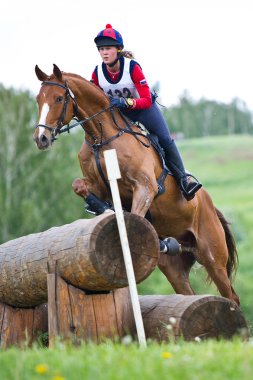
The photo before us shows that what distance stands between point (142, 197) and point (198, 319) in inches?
57.6

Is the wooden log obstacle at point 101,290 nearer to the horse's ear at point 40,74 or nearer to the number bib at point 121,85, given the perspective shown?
the horse's ear at point 40,74

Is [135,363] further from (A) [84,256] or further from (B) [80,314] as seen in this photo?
(B) [80,314]

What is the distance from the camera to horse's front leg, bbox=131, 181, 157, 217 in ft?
27.0

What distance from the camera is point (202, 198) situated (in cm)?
1023

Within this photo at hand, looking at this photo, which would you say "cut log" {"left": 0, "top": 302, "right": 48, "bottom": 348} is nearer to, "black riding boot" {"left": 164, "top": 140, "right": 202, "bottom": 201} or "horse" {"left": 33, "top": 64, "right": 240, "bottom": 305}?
"horse" {"left": 33, "top": 64, "right": 240, "bottom": 305}

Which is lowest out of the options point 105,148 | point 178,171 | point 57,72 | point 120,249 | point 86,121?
point 120,249

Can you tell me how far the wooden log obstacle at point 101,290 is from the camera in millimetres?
7156

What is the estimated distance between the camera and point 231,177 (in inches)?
3408

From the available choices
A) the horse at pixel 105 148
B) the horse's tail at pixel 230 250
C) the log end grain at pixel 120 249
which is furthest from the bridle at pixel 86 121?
the horse's tail at pixel 230 250

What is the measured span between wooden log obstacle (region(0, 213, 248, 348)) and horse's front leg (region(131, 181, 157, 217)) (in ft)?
2.59

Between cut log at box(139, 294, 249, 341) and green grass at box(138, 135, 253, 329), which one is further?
green grass at box(138, 135, 253, 329)

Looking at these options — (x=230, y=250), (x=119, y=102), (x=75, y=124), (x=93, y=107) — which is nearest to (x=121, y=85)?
(x=119, y=102)

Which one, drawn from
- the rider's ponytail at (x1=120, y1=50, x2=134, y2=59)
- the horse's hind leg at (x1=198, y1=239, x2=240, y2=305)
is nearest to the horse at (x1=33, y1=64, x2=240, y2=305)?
the horse's hind leg at (x1=198, y1=239, x2=240, y2=305)

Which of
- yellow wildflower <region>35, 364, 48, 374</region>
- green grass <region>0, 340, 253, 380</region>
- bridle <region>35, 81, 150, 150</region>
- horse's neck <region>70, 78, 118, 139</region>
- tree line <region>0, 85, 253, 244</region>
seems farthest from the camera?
tree line <region>0, 85, 253, 244</region>
